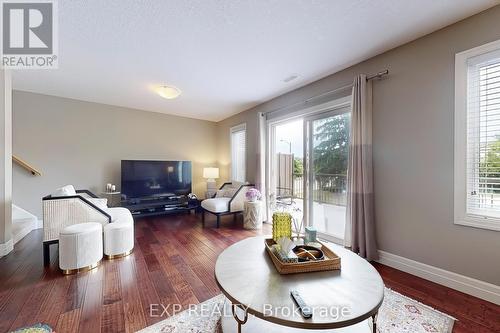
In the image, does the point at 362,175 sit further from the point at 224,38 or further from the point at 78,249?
the point at 78,249

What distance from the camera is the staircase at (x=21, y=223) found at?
10.2 ft

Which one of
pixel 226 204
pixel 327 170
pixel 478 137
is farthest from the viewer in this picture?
pixel 226 204

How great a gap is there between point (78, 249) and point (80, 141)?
2.97 m

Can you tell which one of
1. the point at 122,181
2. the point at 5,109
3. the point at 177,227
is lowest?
the point at 177,227

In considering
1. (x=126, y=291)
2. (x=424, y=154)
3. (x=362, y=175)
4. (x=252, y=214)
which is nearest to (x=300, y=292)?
(x=126, y=291)

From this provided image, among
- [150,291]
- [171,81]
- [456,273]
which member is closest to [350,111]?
[456,273]

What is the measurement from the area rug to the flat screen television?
3423mm

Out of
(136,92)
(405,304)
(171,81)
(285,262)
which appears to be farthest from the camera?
(136,92)

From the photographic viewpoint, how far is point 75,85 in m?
3.44

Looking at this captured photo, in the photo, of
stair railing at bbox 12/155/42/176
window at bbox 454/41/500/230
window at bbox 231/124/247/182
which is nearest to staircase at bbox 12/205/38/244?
stair railing at bbox 12/155/42/176

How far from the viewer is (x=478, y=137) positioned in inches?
72.1

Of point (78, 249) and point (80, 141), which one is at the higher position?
point (80, 141)

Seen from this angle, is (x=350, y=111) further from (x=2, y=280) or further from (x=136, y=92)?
(x=2, y=280)

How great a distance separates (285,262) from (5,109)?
3815 millimetres
